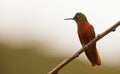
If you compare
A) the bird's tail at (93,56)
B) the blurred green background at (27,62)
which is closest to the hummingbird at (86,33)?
the bird's tail at (93,56)

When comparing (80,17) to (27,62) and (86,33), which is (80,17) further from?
(27,62)

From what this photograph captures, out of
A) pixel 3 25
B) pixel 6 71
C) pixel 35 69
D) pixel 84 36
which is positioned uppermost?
pixel 84 36

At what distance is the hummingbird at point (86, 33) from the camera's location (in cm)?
57

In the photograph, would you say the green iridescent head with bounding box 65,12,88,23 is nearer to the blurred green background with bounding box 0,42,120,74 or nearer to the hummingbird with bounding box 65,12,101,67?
Result: the hummingbird with bounding box 65,12,101,67

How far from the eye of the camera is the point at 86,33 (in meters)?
0.64

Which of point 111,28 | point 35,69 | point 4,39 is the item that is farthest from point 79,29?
point 35,69

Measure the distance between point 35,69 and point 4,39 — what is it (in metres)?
0.53

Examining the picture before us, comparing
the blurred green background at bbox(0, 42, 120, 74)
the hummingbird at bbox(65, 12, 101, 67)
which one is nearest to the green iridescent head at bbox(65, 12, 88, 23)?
the hummingbird at bbox(65, 12, 101, 67)

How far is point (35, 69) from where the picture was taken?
9.32 feet

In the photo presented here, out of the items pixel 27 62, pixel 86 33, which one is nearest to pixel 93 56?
pixel 86 33

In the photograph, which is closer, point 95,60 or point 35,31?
point 95,60

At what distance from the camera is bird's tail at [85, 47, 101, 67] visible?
547 mm

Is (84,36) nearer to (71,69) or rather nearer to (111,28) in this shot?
(111,28)

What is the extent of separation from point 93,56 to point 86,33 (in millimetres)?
69
